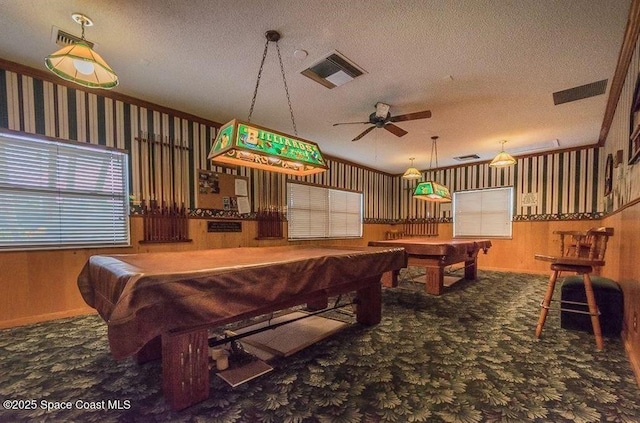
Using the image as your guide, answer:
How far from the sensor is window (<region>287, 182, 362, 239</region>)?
6133 mm

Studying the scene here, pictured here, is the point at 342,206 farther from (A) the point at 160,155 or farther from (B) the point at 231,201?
(A) the point at 160,155

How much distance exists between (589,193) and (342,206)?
17.2ft

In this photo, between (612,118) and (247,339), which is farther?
(612,118)

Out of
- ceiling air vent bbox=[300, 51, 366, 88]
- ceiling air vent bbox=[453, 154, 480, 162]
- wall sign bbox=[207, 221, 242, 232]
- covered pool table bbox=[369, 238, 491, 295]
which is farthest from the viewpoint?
ceiling air vent bbox=[453, 154, 480, 162]

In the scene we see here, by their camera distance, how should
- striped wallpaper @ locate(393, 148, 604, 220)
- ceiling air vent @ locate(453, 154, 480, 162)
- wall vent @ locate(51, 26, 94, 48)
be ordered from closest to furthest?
wall vent @ locate(51, 26, 94, 48), striped wallpaper @ locate(393, 148, 604, 220), ceiling air vent @ locate(453, 154, 480, 162)

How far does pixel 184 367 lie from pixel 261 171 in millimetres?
4088

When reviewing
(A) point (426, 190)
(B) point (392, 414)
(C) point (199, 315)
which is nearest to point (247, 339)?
(C) point (199, 315)

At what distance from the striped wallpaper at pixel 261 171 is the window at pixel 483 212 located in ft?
0.62

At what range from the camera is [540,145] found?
5.76m

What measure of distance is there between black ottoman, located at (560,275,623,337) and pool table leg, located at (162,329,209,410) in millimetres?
3369

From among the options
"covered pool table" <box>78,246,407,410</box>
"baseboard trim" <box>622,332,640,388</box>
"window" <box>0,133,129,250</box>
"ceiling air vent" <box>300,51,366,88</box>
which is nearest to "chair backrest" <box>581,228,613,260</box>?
"baseboard trim" <box>622,332,640,388</box>

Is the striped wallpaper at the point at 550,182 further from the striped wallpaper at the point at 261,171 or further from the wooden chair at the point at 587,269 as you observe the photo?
the wooden chair at the point at 587,269

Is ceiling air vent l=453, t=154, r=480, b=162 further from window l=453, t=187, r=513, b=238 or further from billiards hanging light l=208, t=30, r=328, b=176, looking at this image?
billiards hanging light l=208, t=30, r=328, b=176

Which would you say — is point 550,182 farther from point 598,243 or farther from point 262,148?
point 262,148
